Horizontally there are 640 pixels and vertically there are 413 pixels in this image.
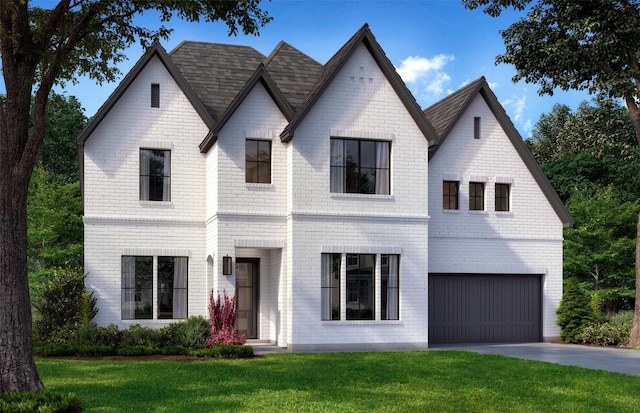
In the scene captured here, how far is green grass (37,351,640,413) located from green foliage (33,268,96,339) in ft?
10.4

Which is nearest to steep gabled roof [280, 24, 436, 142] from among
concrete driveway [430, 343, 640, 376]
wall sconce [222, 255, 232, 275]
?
wall sconce [222, 255, 232, 275]

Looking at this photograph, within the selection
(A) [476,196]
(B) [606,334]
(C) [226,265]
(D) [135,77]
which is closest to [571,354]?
(B) [606,334]

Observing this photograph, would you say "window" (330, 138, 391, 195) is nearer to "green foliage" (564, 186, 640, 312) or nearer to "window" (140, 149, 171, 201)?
"window" (140, 149, 171, 201)

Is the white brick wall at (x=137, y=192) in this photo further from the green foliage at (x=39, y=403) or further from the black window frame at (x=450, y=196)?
the green foliage at (x=39, y=403)

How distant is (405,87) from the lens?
785 inches

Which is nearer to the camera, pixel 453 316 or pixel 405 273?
pixel 405 273

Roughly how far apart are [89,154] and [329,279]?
7742 millimetres

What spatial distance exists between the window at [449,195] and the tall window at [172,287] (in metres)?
8.07

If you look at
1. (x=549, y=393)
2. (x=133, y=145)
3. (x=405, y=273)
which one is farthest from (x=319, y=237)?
(x=549, y=393)

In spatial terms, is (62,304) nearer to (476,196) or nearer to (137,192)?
(137,192)

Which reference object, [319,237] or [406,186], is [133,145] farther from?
[406,186]

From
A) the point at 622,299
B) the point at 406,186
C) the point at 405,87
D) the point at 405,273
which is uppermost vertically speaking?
the point at 405,87

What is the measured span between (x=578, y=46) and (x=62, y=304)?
16894 millimetres

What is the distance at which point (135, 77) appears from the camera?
2095 centimetres
